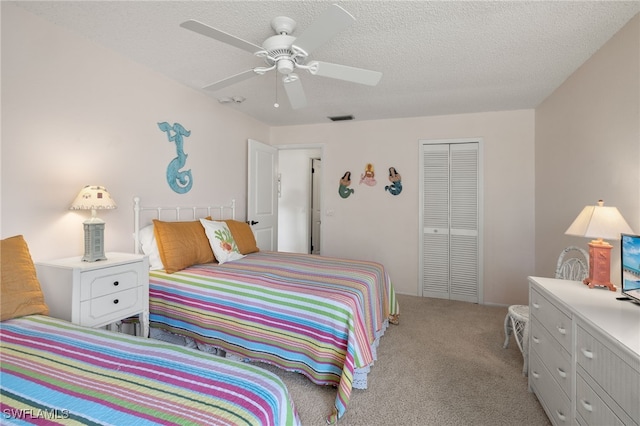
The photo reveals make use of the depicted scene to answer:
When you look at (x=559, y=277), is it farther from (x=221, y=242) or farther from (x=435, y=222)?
(x=221, y=242)

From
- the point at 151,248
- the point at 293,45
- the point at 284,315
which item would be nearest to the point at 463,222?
the point at 284,315

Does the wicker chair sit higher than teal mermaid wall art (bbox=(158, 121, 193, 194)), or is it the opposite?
teal mermaid wall art (bbox=(158, 121, 193, 194))

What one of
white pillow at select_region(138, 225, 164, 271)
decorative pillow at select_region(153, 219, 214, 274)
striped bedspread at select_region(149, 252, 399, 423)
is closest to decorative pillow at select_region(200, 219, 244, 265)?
decorative pillow at select_region(153, 219, 214, 274)

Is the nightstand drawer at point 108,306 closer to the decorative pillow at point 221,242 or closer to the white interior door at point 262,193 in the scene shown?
the decorative pillow at point 221,242

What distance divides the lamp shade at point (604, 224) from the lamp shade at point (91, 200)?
10.2ft

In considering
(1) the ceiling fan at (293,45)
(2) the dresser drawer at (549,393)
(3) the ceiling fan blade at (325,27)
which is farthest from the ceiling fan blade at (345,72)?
(2) the dresser drawer at (549,393)

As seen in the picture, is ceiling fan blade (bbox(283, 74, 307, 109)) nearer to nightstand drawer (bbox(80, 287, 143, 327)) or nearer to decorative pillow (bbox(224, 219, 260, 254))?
decorative pillow (bbox(224, 219, 260, 254))

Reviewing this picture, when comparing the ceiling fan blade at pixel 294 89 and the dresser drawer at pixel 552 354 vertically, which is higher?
the ceiling fan blade at pixel 294 89

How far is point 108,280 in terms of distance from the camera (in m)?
1.89

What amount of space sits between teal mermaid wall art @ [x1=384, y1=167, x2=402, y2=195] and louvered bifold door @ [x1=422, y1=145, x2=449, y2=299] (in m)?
0.33

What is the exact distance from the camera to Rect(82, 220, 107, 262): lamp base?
77.1 inches

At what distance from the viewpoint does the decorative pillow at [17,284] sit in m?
1.42

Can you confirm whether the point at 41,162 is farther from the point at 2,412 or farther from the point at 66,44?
the point at 2,412

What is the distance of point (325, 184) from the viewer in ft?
14.9
